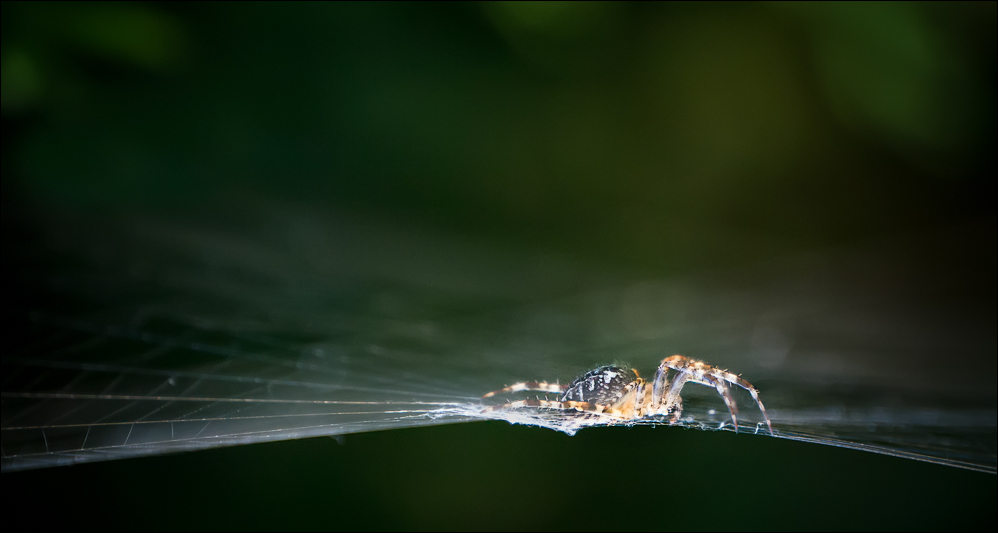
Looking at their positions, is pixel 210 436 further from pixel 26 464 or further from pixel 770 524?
pixel 770 524

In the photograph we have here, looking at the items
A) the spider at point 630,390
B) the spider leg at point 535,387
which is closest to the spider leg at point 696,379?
the spider at point 630,390

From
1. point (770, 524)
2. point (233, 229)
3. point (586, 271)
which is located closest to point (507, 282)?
point (586, 271)

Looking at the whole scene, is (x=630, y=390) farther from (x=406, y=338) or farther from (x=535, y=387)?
(x=406, y=338)

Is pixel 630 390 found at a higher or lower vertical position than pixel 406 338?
lower

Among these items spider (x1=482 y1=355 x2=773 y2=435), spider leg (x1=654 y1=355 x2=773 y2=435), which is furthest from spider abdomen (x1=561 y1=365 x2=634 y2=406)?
spider leg (x1=654 y1=355 x2=773 y2=435)

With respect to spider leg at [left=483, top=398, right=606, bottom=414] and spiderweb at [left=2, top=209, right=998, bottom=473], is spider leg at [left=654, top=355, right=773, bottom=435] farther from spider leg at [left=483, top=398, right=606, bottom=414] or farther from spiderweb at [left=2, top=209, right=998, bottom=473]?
spider leg at [left=483, top=398, right=606, bottom=414]

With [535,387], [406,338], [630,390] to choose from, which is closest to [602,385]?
[630,390]
